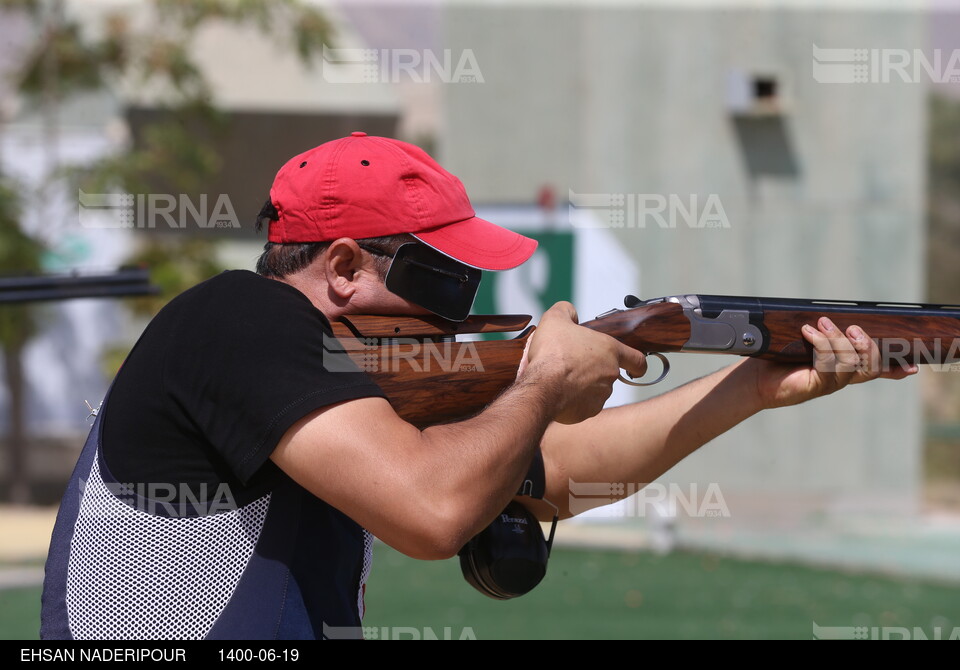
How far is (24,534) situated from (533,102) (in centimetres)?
782

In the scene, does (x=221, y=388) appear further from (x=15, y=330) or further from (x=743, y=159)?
(x=15, y=330)

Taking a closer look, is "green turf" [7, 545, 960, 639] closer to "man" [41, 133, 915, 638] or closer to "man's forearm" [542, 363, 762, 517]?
"man's forearm" [542, 363, 762, 517]

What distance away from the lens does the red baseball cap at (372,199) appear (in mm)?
2475

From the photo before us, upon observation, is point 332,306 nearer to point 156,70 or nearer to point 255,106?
point 156,70

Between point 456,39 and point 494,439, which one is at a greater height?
point 456,39

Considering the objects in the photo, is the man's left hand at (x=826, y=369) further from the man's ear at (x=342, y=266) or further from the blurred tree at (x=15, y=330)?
the blurred tree at (x=15, y=330)

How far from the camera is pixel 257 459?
2.12 meters

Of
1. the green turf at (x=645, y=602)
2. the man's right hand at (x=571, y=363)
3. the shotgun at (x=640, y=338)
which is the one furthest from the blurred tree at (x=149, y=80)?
the man's right hand at (x=571, y=363)

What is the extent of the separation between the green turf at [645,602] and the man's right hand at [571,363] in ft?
12.3

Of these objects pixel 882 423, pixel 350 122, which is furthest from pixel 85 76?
pixel 882 423

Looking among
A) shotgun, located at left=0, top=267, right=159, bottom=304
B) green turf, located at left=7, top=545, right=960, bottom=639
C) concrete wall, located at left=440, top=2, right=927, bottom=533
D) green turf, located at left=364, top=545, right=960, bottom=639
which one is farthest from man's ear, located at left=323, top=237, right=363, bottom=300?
concrete wall, located at left=440, top=2, right=927, bottom=533

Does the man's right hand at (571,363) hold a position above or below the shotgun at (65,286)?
below

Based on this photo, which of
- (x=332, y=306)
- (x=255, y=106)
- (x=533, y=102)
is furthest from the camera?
→ (x=255, y=106)

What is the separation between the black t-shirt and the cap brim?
1.27ft
